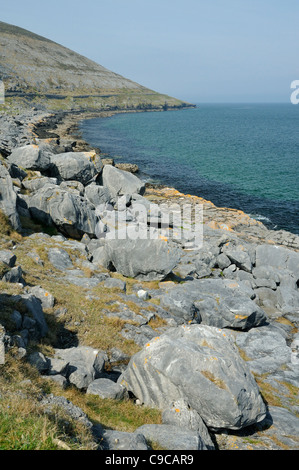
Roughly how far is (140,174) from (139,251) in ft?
155

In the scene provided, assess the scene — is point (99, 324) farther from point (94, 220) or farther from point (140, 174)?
point (140, 174)

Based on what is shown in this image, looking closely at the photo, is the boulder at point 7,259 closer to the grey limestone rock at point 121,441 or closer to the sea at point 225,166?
the grey limestone rock at point 121,441

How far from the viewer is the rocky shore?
419 inches

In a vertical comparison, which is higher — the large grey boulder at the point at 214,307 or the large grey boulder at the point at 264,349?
the large grey boulder at the point at 214,307

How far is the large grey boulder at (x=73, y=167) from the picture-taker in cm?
3794

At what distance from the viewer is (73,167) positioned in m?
38.2

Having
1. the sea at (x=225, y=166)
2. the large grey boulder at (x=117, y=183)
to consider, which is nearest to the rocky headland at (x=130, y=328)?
the large grey boulder at (x=117, y=183)

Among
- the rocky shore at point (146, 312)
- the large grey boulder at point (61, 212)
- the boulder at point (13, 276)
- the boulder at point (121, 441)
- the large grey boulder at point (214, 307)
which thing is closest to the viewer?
the boulder at point (121, 441)

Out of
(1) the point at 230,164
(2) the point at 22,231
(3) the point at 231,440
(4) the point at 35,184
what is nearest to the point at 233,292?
(3) the point at 231,440

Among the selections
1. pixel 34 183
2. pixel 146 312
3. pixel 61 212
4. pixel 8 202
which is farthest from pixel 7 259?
pixel 34 183

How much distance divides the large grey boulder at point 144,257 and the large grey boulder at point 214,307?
2163 millimetres

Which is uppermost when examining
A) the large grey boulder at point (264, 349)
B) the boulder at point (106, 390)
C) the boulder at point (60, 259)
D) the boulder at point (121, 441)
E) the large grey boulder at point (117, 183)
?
the large grey boulder at point (117, 183)

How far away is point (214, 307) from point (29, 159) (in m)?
26.3

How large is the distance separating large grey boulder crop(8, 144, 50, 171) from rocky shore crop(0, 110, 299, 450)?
0.12 metres
